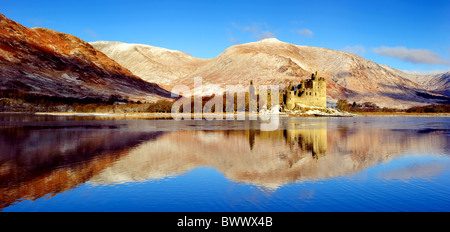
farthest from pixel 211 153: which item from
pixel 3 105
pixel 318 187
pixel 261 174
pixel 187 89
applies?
pixel 187 89

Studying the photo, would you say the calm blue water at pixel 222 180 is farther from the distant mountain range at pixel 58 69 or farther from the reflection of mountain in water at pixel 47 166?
the distant mountain range at pixel 58 69

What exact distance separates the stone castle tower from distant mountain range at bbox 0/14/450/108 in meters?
42.8

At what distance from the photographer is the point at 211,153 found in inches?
663

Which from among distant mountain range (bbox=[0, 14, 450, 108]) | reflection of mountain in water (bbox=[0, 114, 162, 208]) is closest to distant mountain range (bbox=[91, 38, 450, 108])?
distant mountain range (bbox=[0, 14, 450, 108])

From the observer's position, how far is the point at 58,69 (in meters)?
135

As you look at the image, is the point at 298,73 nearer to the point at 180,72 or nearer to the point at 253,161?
the point at 180,72

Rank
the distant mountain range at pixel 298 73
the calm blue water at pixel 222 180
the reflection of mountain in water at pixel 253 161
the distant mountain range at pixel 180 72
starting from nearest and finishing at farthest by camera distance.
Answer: the calm blue water at pixel 222 180
the reflection of mountain in water at pixel 253 161
the distant mountain range at pixel 180 72
the distant mountain range at pixel 298 73

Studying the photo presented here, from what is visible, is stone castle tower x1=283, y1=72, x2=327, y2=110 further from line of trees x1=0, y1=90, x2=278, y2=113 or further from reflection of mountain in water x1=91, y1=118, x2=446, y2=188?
reflection of mountain in water x1=91, y1=118, x2=446, y2=188

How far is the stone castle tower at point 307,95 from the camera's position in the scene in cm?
9181

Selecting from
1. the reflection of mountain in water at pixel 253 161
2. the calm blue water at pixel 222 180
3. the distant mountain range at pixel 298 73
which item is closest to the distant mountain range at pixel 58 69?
the distant mountain range at pixel 298 73

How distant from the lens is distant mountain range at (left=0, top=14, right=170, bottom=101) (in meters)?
113
